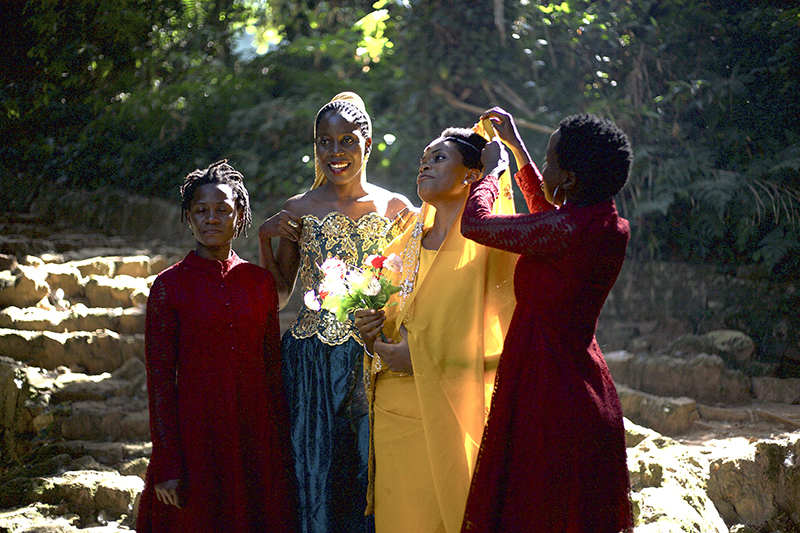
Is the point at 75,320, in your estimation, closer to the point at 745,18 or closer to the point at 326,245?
the point at 326,245

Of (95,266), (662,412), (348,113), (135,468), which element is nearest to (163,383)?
(348,113)

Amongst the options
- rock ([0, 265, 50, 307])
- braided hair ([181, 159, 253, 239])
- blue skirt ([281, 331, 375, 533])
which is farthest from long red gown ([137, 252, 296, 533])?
rock ([0, 265, 50, 307])

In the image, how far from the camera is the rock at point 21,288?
581 cm

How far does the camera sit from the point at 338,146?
2855 mm

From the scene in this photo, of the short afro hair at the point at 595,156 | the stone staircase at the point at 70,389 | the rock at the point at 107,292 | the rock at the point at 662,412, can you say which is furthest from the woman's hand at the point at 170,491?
the rock at the point at 107,292

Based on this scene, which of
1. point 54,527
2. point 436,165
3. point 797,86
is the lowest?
point 54,527

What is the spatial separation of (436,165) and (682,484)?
2460 mm

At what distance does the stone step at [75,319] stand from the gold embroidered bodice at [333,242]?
382 centimetres

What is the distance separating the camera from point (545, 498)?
1860 mm

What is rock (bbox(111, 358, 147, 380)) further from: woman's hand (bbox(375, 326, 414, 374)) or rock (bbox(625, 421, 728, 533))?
rock (bbox(625, 421, 728, 533))

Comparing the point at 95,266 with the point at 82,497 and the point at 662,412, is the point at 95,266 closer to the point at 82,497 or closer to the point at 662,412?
the point at 82,497

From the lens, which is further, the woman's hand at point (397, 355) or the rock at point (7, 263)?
the rock at point (7, 263)

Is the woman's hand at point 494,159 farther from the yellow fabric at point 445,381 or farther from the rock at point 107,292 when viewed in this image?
the rock at point 107,292

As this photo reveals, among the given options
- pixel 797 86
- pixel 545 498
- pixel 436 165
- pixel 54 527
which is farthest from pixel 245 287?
pixel 797 86
